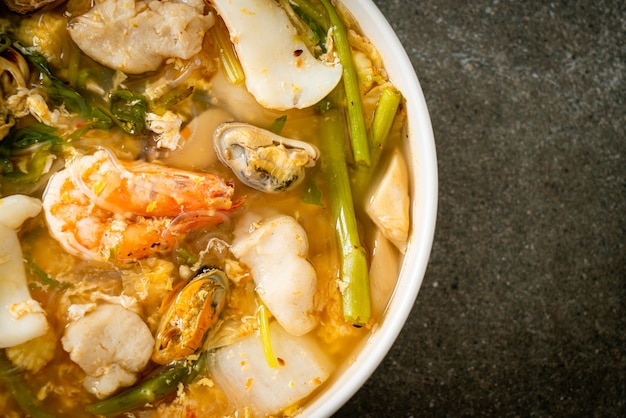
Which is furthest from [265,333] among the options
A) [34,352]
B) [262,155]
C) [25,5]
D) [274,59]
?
[25,5]

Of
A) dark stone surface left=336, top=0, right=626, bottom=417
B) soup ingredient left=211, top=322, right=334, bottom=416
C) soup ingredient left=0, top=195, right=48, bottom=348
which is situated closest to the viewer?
soup ingredient left=0, top=195, right=48, bottom=348

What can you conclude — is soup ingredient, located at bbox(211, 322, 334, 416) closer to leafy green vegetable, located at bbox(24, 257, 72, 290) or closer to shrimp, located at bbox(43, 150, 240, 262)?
shrimp, located at bbox(43, 150, 240, 262)

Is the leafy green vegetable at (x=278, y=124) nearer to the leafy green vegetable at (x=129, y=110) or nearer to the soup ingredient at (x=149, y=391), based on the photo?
the leafy green vegetable at (x=129, y=110)

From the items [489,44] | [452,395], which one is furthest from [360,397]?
[489,44]

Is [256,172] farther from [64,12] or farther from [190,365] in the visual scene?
[64,12]

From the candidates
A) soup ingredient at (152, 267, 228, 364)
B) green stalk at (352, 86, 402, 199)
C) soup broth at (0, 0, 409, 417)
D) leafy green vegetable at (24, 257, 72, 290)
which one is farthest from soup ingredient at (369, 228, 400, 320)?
leafy green vegetable at (24, 257, 72, 290)

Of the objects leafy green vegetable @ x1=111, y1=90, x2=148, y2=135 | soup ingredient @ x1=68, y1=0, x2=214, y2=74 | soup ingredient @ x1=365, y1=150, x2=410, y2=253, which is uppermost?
soup ingredient @ x1=68, y1=0, x2=214, y2=74

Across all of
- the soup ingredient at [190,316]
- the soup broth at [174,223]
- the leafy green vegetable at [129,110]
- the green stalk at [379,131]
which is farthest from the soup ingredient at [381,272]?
the leafy green vegetable at [129,110]

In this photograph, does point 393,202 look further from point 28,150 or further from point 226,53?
point 28,150
